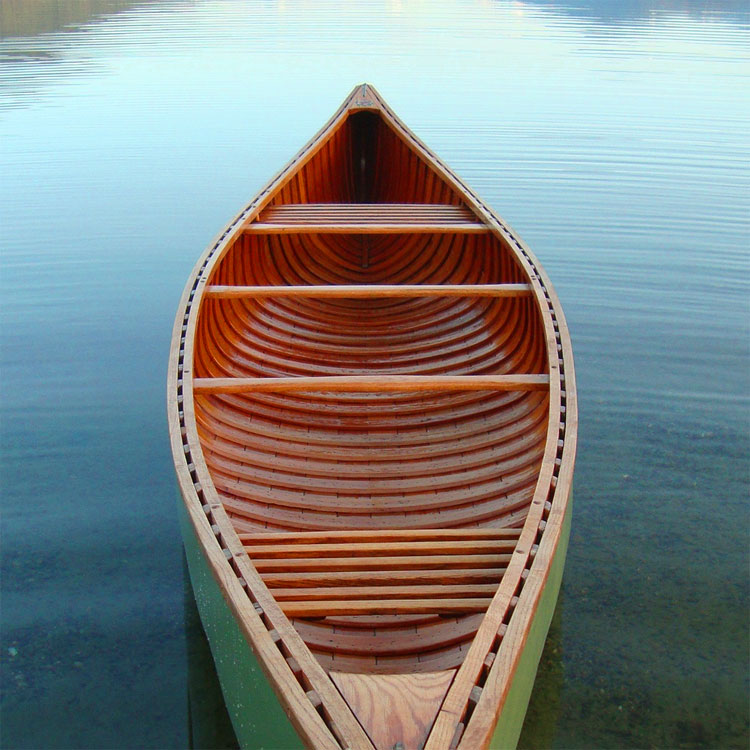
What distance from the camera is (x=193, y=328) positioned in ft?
12.3

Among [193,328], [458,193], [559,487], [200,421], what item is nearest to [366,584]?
[559,487]

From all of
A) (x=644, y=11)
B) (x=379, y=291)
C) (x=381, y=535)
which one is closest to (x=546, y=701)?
(x=381, y=535)

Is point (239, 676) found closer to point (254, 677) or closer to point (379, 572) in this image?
point (254, 677)

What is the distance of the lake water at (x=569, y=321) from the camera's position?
3.22 m

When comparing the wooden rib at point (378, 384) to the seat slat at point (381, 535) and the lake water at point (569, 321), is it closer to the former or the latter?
the seat slat at point (381, 535)

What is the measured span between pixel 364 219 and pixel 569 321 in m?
2.19

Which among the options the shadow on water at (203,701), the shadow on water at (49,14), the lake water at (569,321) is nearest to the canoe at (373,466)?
the shadow on water at (203,701)

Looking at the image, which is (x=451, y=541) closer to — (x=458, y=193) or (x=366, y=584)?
(x=366, y=584)

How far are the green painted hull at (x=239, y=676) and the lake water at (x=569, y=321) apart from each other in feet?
1.99

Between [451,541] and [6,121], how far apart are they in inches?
534

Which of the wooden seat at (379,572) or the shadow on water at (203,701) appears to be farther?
the shadow on water at (203,701)

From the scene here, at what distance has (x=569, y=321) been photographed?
259 inches

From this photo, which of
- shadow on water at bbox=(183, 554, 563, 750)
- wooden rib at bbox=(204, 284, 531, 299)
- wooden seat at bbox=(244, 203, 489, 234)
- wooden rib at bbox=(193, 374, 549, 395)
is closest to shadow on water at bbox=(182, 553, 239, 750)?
shadow on water at bbox=(183, 554, 563, 750)

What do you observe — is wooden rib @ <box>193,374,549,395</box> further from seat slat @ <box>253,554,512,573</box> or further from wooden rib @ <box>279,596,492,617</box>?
wooden rib @ <box>279,596,492,617</box>
